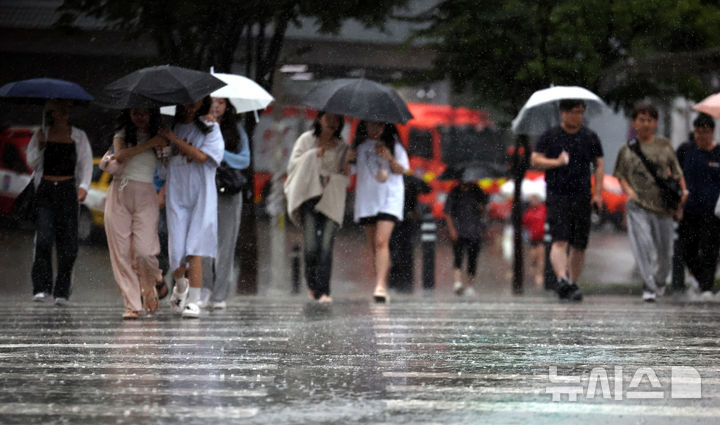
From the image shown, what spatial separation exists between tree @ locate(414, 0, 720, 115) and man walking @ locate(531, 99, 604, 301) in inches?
131

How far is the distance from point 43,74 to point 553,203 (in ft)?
20.9

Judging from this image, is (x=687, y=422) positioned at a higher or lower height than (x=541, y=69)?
lower

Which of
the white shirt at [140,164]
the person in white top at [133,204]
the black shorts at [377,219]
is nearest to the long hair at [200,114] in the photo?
the person in white top at [133,204]

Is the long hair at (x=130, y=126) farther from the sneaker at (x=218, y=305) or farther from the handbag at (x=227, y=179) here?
the sneaker at (x=218, y=305)

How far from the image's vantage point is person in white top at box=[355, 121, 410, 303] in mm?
12281

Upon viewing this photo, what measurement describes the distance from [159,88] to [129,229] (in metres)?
1.12

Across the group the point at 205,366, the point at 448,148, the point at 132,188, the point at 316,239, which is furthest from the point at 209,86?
the point at 448,148

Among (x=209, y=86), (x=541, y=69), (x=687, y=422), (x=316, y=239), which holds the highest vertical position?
(x=541, y=69)

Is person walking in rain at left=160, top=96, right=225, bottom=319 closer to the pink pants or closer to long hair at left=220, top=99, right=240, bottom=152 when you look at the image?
the pink pants

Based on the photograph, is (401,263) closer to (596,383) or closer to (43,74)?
(43,74)

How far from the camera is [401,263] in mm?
17797

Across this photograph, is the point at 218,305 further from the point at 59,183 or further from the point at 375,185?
the point at 375,185

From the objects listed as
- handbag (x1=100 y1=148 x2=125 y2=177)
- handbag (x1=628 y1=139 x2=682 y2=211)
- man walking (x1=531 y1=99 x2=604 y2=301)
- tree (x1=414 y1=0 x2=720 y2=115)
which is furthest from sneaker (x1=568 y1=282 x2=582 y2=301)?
handbag (x1=100 y1=148 x2=125 y2=177)

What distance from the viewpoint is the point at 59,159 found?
11.6m
